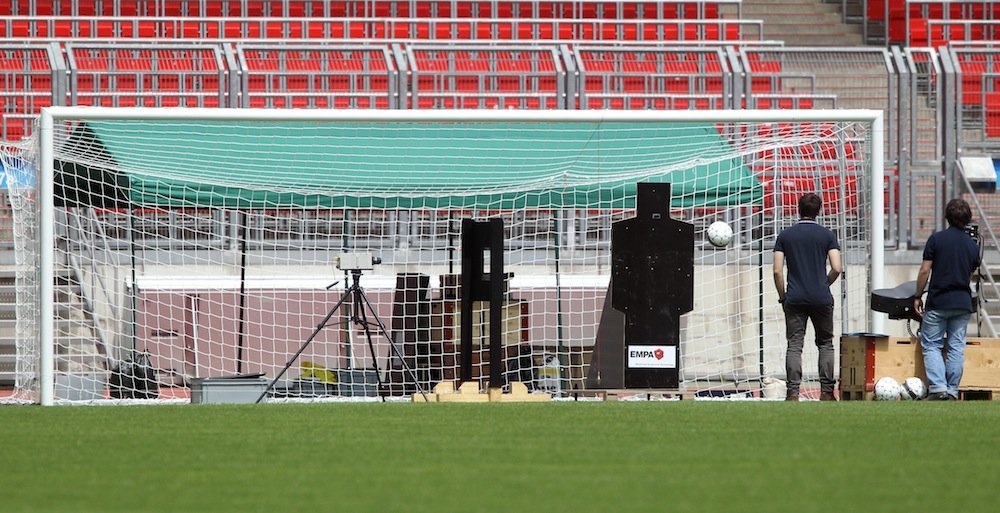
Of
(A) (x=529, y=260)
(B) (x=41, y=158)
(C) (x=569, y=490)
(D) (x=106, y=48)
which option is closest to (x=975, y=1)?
(A) (x=529, y=260)

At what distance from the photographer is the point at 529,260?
1511cm

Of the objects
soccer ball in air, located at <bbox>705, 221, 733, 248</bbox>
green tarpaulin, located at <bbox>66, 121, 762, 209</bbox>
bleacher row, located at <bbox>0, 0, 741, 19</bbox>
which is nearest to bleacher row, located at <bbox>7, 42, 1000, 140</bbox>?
→ green tarpaulin, located at <bbox>66, 121, 762, 209</bbox>

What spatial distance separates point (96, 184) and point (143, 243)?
116 cm

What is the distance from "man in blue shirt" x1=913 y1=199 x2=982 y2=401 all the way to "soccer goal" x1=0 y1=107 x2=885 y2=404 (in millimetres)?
1050

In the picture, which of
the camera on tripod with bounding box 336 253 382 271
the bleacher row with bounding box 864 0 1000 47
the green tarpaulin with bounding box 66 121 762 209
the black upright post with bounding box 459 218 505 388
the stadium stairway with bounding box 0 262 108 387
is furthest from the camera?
the bleacher row with bounding box 864 0 1000 47

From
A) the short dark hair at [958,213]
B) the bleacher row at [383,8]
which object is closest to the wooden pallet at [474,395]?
the short dark hair at [958,213]

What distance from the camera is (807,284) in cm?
1085

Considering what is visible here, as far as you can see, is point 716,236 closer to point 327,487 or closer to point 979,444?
point 979,444

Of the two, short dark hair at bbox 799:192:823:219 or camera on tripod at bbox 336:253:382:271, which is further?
camera on tripod at bbox 336:253:382:271

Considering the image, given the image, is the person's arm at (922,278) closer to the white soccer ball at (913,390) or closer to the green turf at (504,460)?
the white soccer ball at (913,390)

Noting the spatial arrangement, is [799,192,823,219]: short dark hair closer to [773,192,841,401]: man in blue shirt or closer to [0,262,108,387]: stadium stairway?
[773,192,841,401]: man in blue shirt

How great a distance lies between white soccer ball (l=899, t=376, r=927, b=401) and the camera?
1080cm

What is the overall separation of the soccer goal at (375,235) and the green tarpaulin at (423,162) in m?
0.02

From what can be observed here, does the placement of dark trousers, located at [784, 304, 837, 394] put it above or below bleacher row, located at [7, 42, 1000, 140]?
below
